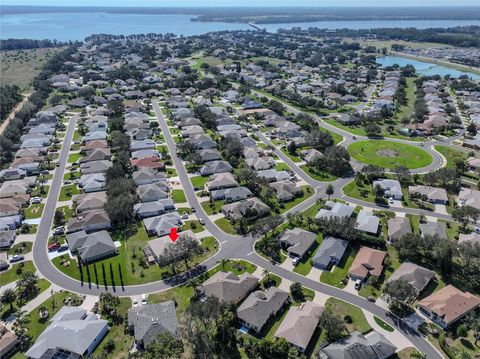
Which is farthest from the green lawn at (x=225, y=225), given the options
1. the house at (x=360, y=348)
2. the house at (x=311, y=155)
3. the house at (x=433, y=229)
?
the house at (x=311, y=155)

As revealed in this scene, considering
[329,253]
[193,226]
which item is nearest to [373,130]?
[329,253]

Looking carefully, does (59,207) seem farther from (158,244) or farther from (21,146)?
(21,146)

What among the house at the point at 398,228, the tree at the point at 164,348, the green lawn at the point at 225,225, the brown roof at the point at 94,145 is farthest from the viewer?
the brown roof at the point at 94,145

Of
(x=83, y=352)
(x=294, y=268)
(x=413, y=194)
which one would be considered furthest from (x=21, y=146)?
(x=413, y=194)

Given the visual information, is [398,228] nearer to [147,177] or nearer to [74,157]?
[147,177]

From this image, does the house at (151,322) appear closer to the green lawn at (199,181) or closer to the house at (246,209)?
the house at (246,209)

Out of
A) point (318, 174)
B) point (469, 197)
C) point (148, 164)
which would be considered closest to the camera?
point (469, 197)
